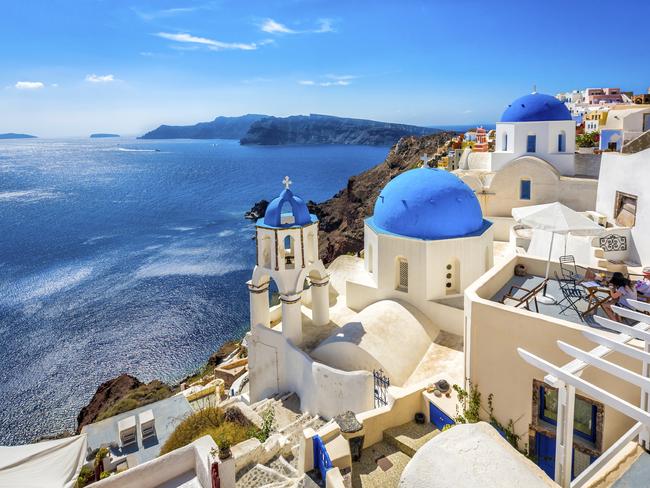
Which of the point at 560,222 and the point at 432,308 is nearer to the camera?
the point at 560,222

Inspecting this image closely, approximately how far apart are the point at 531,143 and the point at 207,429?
19852mm

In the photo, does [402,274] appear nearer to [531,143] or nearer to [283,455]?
[283,455]

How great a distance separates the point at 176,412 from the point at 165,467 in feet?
20.2

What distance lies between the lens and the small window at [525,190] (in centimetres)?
2109

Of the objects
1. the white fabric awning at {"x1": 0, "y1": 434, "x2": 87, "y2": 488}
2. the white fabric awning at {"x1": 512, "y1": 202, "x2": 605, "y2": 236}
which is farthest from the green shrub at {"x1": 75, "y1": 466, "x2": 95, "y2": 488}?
the white fabric awning at {"x1": 512, "y1": 202, "x2": 605, "y2": 236}

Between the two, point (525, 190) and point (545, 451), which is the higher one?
point (525, 190)

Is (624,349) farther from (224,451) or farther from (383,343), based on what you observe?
(383,343)

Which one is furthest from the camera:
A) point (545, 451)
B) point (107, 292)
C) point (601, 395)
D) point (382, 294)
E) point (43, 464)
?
point (107, 292)

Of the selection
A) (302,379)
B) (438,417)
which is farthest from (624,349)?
(302,379)

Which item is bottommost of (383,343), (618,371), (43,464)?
(43,464)

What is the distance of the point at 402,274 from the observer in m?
15.0

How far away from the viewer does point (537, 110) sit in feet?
73.8

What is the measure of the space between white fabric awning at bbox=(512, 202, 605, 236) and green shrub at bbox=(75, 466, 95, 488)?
11211mm

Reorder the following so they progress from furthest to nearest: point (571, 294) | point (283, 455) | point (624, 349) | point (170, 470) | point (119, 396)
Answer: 1. point (119, 396)
2. point (283, 455)
3. point (571, 294)
4. point (170, 470)
5. point (624, 349)
